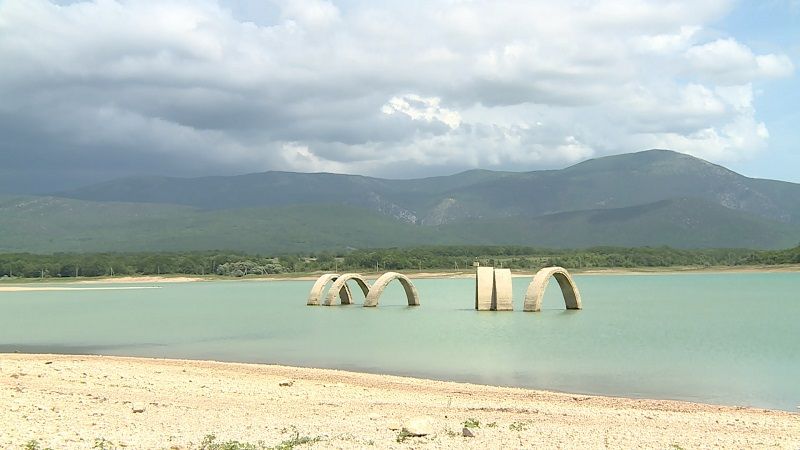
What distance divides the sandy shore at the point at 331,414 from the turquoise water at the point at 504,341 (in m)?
3.01

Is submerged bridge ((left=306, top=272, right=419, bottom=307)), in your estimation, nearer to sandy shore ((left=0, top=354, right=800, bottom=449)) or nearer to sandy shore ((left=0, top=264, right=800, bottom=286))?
sandy shore ((left=0, top=354, right=800, bottom=449))

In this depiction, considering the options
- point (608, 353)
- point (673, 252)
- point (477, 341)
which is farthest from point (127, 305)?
point (673, 252)

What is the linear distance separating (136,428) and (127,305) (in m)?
51.0

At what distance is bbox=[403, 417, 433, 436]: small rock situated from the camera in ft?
37.4

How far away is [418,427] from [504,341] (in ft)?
59.5

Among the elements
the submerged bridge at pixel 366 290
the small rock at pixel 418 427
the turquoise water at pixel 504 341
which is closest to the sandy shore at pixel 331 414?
the small rock at pixel 418 427

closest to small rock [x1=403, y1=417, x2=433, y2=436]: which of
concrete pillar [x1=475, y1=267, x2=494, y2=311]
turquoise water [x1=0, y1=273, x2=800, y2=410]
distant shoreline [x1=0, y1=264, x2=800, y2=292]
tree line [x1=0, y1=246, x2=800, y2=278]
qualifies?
turquoise water [x1=0, y1=273, x2=800, y2=410]

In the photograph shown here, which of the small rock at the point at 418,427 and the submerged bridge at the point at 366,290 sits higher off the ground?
the submerged bridge at the point at 366,290

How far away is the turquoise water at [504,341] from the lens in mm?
20656

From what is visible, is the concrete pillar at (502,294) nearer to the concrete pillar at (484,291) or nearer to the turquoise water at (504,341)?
the concrete pillar at (484,291)

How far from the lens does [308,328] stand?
37.2 m

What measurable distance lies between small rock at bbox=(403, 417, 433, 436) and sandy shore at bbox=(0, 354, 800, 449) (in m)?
0.13

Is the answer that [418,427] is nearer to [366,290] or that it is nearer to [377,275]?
[366,290]

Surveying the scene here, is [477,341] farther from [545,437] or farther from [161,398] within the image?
[545,437]
